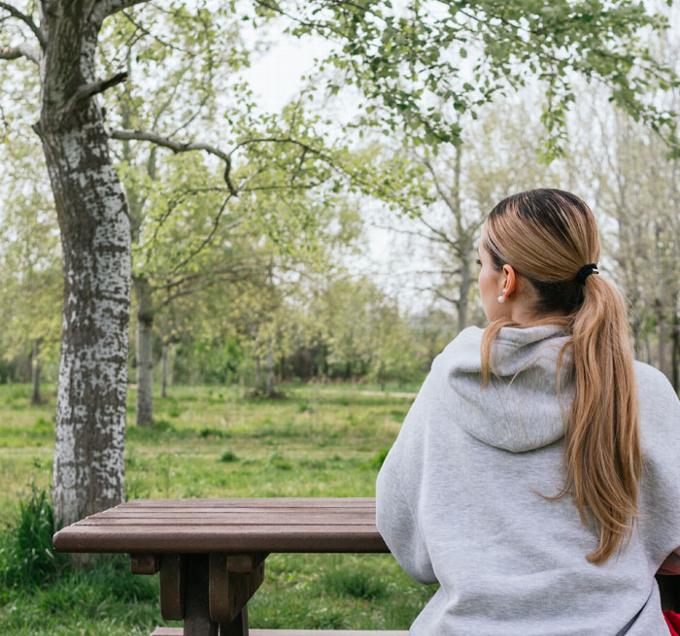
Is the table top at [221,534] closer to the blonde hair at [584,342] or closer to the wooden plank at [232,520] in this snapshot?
the wooden plank at [232,520]

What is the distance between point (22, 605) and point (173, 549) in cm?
274

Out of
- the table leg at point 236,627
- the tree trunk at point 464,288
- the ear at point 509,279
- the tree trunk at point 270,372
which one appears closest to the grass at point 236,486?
the tree trunk at point 270,372

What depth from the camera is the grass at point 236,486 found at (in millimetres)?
4719

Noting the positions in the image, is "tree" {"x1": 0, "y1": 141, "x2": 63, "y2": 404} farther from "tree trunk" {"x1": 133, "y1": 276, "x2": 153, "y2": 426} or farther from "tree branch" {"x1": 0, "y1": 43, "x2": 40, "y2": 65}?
"tree branch" {"x1": 0, "y1": 43, "x2": 40, "y2": 65}

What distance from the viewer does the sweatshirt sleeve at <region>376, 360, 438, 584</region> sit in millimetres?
2119

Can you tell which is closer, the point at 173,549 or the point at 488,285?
the point at 488,285

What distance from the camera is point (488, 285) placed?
7.14 ft

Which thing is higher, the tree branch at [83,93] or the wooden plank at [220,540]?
the tree branch at [83,93]

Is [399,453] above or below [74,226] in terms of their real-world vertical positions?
below

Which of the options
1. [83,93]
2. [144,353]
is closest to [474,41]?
[83,93]

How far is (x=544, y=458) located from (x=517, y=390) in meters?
0.17

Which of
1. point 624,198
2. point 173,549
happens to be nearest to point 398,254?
point 624,198

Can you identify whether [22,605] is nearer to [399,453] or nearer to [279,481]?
[399,453]

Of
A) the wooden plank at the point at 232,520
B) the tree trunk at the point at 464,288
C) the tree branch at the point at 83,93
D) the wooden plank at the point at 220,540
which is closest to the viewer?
the wooden plank at the point at 220,540
